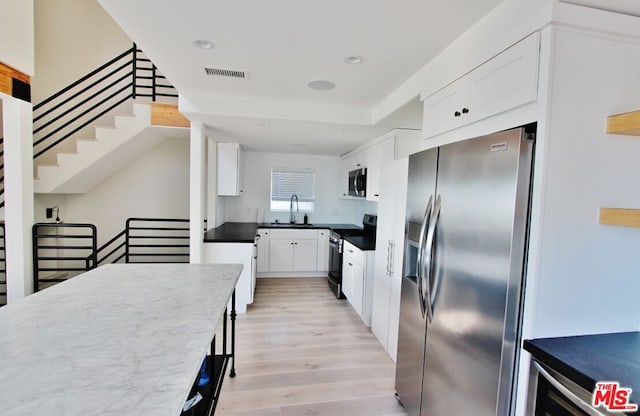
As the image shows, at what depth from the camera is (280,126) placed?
3.32 m

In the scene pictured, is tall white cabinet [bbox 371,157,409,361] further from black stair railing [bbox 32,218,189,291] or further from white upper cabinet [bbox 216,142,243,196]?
black stair railing [bbox 32,218,189,291]

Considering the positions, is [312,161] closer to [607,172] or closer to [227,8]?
[227,8]

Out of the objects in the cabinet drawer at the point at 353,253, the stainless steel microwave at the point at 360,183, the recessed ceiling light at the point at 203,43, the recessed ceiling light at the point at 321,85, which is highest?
the recessed ceiling light at the point at 203,43

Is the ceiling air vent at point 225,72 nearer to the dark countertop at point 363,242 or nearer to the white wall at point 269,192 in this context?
the dark countertop at point 363,242

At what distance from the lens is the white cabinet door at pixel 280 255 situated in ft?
16.8

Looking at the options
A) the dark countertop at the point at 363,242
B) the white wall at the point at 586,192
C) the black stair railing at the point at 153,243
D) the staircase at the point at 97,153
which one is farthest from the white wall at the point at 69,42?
the white wall at the point at 586,192

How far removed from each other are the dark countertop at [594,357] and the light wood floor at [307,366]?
1.30 metres

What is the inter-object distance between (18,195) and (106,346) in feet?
10.6

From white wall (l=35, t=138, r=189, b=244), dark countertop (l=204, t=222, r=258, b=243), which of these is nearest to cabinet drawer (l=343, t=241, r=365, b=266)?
dark countertop (l=204, t=222, r=258, b=243)

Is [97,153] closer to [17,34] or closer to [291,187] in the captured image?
[17,34]

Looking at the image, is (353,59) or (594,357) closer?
(594,357)

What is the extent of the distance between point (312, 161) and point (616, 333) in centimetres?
492

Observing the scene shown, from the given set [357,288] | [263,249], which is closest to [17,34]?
[263,249]

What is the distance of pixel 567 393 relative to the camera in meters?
1.03
